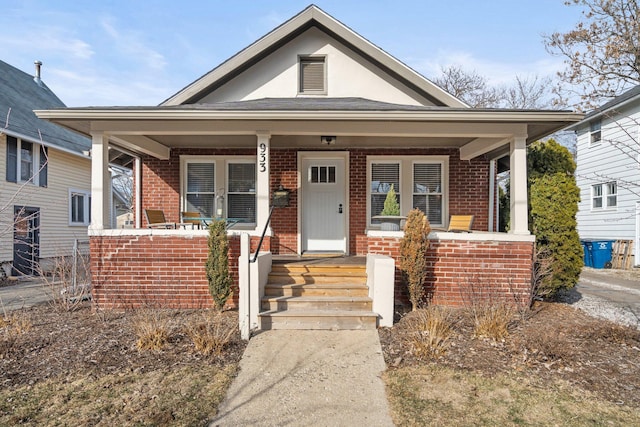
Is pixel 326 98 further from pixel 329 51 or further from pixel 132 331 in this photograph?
pixel 132 331

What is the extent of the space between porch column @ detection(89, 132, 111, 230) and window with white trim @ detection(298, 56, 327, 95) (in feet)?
14.1

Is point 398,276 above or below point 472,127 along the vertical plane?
below

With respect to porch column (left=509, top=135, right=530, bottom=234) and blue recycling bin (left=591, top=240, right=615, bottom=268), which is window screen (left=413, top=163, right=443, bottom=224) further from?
blue recycling bin (left=591, top=240, right=615, bottom=268)

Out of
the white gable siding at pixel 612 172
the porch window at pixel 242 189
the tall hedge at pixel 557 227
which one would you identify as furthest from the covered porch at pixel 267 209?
the white gable siding at pixel 612 172

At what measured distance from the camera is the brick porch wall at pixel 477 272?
6.14m

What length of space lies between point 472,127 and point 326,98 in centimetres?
336

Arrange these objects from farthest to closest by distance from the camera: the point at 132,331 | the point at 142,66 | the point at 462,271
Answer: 1. the point at 142,66
2. the point at 462,271
3. the point at 132,331

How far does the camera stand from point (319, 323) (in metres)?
5.29

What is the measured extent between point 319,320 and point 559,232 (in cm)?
440

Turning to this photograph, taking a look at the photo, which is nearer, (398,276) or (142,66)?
(398,276)

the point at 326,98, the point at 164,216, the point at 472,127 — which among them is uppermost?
the point at 326,98

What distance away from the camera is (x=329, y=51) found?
28.3 feet

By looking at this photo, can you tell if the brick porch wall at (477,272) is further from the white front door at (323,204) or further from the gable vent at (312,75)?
the gable vent at (312,75)

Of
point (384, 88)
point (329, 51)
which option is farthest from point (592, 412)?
point (329, 51)
